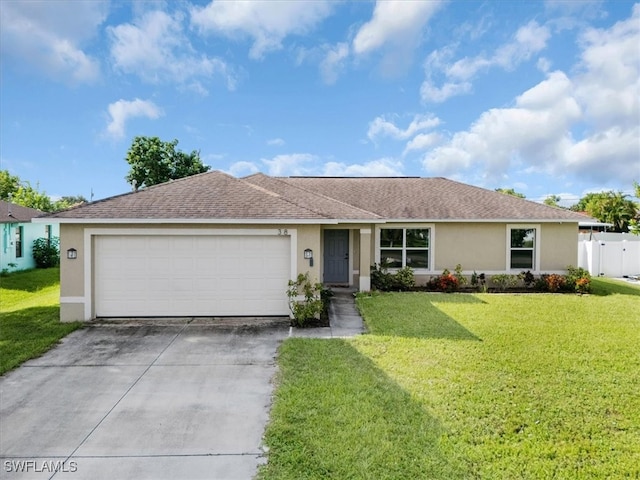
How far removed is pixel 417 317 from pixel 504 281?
6570 millimetres

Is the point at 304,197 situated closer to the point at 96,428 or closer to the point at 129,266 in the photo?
the point at 129,266

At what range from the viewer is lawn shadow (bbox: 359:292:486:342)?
8.85m

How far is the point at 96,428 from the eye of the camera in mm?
4938

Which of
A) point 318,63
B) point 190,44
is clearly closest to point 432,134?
point 318,63

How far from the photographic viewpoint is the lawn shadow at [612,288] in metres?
14.6

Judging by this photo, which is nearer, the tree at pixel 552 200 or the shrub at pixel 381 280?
the shrub at pixel 381 280

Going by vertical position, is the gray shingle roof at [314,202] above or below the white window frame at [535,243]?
above

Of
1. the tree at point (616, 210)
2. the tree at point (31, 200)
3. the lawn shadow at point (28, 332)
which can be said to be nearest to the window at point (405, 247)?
the lawn shadow at point (28, 332)

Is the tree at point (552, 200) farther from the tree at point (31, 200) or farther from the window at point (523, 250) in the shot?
the tree at point (31, 200)

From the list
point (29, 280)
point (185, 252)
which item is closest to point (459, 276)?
point (185, 252)

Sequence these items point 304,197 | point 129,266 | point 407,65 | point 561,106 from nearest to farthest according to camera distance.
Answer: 1. point 129,266
2. point 304,197
3. point 407,65
4. point 561,106

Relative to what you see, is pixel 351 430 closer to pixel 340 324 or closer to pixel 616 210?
pixel 340 324

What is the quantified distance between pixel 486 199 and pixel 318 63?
11.7 m

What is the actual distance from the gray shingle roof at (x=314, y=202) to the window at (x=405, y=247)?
752 mm
